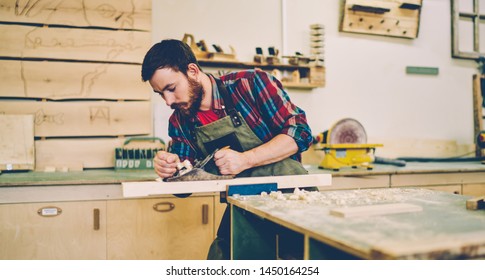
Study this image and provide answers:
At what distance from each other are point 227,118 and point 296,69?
6.44 ft

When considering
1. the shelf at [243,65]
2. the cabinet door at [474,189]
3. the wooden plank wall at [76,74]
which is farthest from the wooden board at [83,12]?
the cabinet door at [474,189]

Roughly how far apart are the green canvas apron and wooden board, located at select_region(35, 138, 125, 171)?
153 cm

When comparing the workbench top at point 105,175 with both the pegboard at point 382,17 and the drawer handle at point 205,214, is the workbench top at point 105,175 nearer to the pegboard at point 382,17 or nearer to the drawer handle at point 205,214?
the drawer handle at point 205,214

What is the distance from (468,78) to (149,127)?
361 centimetres

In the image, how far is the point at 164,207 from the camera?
109 inches

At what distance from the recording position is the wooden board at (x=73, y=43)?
10.4 feet

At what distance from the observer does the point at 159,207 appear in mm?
2754

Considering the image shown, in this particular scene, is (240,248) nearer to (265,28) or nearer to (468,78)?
(265,28)

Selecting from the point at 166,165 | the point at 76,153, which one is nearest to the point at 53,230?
the point at 76,153

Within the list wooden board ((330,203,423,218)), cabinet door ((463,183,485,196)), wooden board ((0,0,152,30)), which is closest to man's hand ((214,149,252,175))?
wooden board ((330,203,423,218))

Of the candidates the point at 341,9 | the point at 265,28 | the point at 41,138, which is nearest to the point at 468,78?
the point at 341,9

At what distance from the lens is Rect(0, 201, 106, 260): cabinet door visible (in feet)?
8.27

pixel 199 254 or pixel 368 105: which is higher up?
pixel 368 105

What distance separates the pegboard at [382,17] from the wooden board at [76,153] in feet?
8.36
